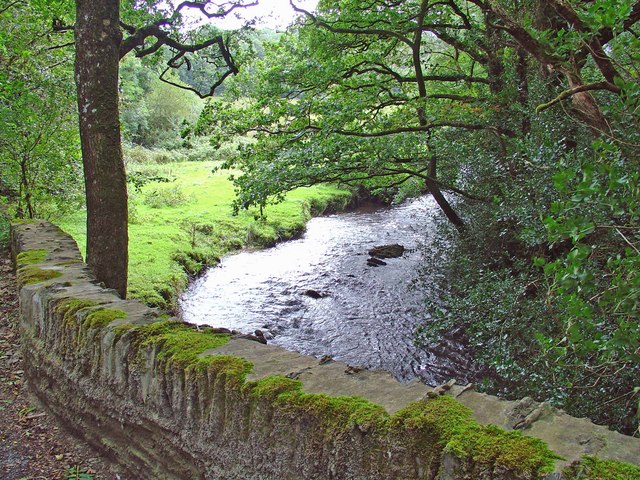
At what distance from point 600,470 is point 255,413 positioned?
1.94 meters

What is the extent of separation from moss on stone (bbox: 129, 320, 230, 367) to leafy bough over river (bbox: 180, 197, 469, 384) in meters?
5.17

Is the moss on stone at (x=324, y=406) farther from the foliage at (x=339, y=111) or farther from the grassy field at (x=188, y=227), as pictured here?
the grassy field at (x=188, y=227)

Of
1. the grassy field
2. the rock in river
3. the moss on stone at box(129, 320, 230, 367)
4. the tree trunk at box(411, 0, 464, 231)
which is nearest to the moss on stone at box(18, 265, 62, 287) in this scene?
the moss on stone at box(129, 320, 230, 367)

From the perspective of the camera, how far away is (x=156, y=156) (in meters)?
37.8

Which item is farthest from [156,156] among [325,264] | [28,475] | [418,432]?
[418,432]

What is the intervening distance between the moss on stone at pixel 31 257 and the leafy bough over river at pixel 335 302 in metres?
4.25

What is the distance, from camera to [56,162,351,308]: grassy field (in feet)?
40.2

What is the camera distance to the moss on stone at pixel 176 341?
3.43 metres

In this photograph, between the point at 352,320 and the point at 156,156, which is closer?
the point at 352,320

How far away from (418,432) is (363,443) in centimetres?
34

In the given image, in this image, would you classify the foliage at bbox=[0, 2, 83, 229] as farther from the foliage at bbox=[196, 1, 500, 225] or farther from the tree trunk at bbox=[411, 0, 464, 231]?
the tree trunk at bbox=[411, 0, 464, 231]

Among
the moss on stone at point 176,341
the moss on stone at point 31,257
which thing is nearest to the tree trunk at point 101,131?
the moss on stone at point 31,257

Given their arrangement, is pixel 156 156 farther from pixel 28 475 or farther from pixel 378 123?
pixel 28 475

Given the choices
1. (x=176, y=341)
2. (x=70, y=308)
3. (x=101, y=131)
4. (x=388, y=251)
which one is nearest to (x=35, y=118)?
(x=101, y=131)
